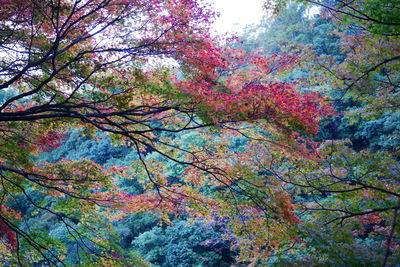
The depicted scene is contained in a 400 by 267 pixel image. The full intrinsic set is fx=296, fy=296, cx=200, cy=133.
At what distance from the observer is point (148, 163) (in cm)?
538

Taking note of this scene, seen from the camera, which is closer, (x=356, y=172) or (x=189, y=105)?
(x=189, y=105)

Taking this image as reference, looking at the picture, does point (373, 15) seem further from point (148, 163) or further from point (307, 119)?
point (148, 163)

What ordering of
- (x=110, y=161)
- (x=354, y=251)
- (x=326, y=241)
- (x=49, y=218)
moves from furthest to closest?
(x=110, y=161), (x=49, y=218), (x=326, y=241), (x=354, y=251)

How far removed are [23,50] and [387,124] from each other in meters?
10.3

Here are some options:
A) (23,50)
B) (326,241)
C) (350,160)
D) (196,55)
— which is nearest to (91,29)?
(23,50)

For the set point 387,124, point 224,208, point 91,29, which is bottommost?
point 224,208

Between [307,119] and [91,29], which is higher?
[91,29]

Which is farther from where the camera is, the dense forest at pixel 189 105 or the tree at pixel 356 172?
the dense forest at pixel 189 105

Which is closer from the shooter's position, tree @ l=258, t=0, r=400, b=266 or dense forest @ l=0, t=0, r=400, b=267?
tree @ l=258, t=0, r=400, b=266

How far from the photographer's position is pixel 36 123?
457 cm

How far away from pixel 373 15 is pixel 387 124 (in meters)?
8.06

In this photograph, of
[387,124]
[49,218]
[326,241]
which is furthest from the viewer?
[49,218]

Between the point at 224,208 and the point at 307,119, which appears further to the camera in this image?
the point at 224,208

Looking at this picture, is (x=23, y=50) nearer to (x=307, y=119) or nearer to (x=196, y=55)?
(x=196, y=55)
